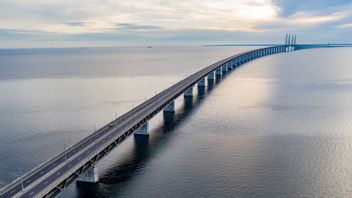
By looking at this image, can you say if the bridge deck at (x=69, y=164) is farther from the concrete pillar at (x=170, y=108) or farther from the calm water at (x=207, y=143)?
the concrete pillar at (x=170, y=108)

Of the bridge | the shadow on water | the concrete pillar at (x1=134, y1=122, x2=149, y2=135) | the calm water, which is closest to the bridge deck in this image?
the bridge

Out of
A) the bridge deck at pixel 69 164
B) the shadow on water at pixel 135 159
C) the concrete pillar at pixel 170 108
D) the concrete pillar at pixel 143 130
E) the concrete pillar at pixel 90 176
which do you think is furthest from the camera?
the concrete pillar at pixel 170 108

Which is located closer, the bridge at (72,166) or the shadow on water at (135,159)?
the bridge at (72,166)

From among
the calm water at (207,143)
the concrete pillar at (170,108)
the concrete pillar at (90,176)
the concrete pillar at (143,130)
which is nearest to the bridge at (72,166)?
the concrete pillar at (90,176)

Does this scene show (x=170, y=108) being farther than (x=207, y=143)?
Yes

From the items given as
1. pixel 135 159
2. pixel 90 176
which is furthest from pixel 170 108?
pixel 90 176

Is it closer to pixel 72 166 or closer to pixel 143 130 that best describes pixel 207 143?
pixel 143 130
